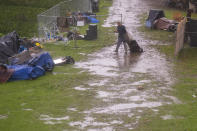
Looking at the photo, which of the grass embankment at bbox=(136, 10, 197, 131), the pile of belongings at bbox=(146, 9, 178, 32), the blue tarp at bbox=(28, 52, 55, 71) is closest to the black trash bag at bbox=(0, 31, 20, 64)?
the blue tarp at bbox=(28, 52, 55, 71)

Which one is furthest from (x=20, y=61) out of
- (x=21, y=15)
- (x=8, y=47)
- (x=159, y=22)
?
(x=21, y=15)

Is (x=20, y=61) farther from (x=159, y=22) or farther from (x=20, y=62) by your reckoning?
(x=159, y=22)

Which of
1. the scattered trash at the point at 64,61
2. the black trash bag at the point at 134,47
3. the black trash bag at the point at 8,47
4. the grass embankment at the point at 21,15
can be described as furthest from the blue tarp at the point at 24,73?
the grass embankment at the point at 21,15

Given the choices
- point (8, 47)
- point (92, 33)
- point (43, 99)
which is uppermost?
point (92, 33)

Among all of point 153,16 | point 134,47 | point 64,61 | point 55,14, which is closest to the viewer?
point 64,61

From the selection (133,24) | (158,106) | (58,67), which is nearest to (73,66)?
(58,67)

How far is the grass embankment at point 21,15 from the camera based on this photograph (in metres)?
28.2

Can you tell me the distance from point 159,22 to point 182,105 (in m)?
16.9

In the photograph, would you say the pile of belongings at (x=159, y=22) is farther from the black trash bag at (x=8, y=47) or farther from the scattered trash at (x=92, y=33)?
the black trash bag at (x=8, y=47)

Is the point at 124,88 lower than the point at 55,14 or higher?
lower

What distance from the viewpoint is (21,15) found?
3431 cm

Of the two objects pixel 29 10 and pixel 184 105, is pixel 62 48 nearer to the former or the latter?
pixel 184 105

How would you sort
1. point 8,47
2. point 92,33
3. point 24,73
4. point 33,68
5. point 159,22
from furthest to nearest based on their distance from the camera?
1. point 159,22
2. point 92,33
3. point 8,47
4. point 33,68
5. point 24,73

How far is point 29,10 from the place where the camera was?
37812mm
